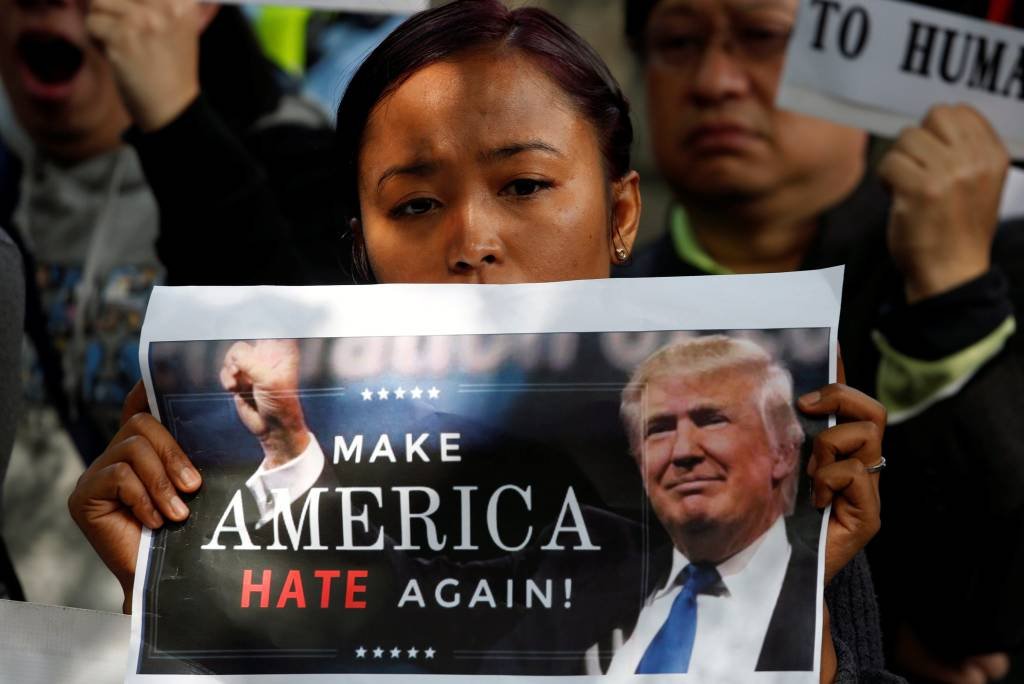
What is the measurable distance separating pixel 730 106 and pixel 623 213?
1.36m

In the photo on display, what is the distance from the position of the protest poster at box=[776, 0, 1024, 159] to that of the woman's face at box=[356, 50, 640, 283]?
1.34m

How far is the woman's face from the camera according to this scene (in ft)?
5.27

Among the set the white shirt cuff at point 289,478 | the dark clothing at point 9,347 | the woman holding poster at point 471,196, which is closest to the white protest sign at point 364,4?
the woman holding poster at point 471,196

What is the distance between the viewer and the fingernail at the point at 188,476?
1.40 m

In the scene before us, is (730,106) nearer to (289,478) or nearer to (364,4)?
(364,4)

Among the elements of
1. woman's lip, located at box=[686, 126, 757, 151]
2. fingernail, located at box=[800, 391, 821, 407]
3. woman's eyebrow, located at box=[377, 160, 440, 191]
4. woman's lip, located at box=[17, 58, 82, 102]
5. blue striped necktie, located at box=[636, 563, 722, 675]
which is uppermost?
woman's lip, located at box=[17, 58, 82, 102]

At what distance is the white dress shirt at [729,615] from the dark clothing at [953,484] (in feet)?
5.08

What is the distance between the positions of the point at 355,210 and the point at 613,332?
21.1 inches

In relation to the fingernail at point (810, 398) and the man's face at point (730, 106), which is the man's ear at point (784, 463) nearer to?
the fingernail at point (810, 398)

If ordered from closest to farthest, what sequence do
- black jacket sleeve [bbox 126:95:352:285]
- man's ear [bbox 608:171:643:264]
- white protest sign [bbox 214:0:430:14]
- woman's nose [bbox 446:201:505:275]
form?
woman's nose [bbox 446:201:505:275] → man's ear [bbox 608:171:643:264] → white protest sign [bbox 214:0:430:14] → black jacket sleeve [bbox 126:95:352:285]

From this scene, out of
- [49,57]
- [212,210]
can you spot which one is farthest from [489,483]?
[49,57]

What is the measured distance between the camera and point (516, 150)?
1.63 metres

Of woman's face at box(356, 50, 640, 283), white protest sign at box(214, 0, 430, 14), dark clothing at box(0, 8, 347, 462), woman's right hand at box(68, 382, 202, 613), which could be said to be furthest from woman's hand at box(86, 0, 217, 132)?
woman's right hand at box(68, 382, 202, 613)

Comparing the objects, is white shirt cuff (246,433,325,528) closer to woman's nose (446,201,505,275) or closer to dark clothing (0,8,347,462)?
woman's nose (446,201,505,275)
